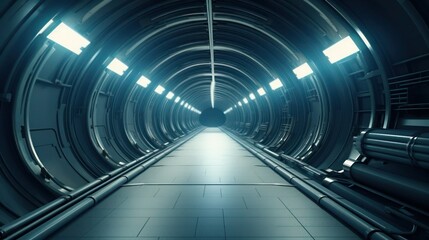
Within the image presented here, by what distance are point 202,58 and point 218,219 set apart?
1179cm

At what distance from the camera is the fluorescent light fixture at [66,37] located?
17.4ft

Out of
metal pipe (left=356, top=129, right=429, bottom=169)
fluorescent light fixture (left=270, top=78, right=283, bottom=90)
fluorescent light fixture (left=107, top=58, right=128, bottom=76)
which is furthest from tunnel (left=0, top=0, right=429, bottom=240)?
fluorescent light fixture (left=270, top=78, right=283, bottom=90)

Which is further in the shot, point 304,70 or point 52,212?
point 304,70

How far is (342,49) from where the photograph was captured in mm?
6379

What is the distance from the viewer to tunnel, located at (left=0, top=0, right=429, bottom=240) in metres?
4.52

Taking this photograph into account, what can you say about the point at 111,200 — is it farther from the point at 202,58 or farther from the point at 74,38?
the point at 202,58

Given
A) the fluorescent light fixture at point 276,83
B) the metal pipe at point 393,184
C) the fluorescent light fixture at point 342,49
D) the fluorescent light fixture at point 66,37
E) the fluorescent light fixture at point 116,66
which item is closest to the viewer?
the metal pipe at point 393,184

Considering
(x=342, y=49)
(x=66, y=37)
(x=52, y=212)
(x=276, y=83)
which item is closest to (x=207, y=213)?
(x=52, y=212)

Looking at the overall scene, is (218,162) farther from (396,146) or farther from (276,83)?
(396,146)

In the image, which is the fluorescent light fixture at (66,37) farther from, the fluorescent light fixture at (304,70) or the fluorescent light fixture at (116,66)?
the fluorescent light fixture at (304,70)

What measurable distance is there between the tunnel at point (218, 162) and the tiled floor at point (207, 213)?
0.03 metres

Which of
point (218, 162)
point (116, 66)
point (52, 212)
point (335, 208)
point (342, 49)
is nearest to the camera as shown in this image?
point (52, 212)

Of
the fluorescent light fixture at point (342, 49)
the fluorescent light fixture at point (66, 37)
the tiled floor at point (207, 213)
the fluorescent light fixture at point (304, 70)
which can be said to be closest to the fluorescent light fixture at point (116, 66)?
the fluorescent light fixture at point (66, 37)

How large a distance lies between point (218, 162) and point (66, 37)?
7248 mm
